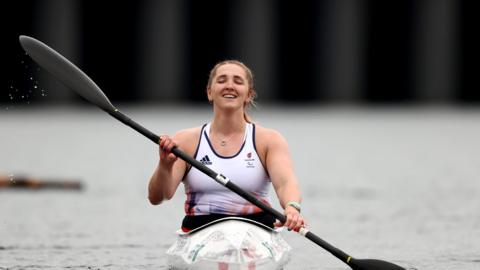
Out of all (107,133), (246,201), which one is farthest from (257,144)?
(107,133)

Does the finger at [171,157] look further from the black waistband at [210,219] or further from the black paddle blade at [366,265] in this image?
the black paddle blade at [366,265]

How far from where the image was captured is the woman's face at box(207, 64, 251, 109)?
681 centimetres

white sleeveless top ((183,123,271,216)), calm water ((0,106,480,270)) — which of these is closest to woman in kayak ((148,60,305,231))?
white sleeveless top ((183,123,271,216))

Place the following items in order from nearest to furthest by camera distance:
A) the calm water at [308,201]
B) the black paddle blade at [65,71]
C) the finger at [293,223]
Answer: the finger at [293,223] < the black paddle blade at [65,71] < the calm water at [308,201]

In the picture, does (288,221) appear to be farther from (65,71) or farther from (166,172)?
(65,71)

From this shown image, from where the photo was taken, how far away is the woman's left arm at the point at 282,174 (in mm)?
→ 6645

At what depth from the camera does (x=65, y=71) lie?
23.6 ft

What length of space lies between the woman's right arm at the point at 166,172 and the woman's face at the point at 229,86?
1.04 feet

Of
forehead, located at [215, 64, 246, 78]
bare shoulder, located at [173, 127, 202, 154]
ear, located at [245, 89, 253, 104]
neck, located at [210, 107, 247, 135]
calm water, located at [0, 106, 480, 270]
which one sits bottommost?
calm water, located at [0, 106, 480, 270]

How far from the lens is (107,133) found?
89.7 ft

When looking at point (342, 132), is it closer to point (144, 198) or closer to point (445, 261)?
point (144, 198)

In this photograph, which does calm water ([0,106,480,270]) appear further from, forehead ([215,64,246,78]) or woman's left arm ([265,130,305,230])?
forehead ([215,64,246,78])

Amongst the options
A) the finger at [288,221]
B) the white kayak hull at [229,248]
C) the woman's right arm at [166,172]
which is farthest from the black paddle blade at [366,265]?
the woman's right arm at [166,172]

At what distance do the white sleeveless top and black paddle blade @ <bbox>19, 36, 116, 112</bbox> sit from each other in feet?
2.10
